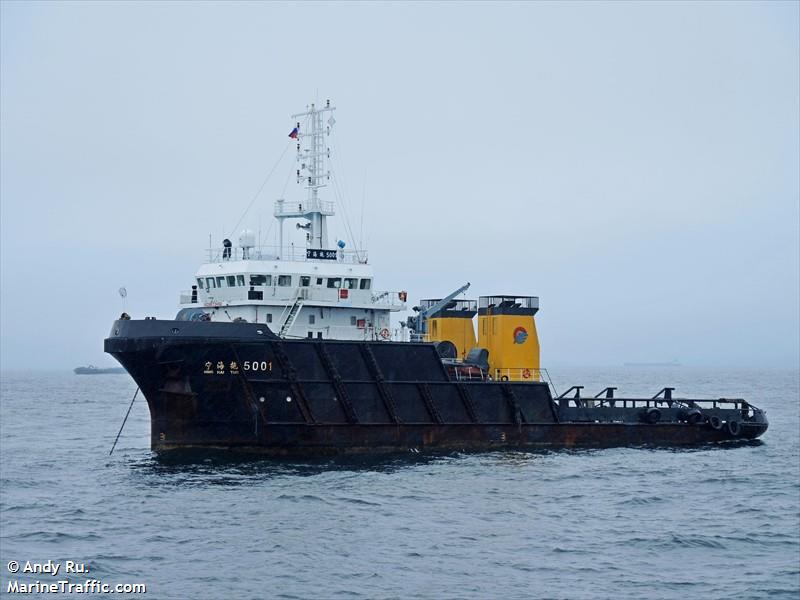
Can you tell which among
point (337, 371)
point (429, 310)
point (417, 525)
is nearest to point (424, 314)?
point (429, 310)

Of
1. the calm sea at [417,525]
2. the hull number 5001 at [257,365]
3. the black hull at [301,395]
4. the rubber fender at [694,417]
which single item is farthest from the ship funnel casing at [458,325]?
the hull number 5001 at [257,365]

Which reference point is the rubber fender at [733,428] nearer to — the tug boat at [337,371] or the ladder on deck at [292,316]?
the tug boat at [337,371]

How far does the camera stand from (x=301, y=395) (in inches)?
1118

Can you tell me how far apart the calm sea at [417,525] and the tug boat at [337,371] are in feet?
3.09

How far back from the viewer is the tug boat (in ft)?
91.9

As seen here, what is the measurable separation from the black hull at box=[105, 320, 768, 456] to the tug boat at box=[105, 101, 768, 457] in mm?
35

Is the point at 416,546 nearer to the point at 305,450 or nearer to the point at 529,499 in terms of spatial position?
the point at 529,499

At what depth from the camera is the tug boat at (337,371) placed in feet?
91.9

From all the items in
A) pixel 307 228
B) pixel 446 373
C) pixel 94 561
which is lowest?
pixel 94 561

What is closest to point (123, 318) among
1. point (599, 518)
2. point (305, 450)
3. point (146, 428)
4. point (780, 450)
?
point (305, 450)

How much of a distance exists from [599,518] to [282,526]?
7341 millimetres

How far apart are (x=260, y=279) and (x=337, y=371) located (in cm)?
440

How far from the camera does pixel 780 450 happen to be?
120 ft

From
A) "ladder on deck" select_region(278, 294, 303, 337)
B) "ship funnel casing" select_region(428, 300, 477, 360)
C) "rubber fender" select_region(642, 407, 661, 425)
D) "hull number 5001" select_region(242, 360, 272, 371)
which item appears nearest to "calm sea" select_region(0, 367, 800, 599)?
"rubber fender" select_region(642, 407, 661, 425)
